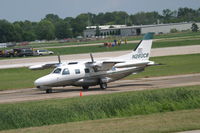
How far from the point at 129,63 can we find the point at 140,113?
15.4 meters

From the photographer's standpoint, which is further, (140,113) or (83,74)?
(83,74)

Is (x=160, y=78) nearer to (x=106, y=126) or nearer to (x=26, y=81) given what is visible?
(x=26, y=81)

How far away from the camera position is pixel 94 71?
3753 centimetres

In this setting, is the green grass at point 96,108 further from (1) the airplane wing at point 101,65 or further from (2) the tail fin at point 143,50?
(2) the tail fin at point 143,50

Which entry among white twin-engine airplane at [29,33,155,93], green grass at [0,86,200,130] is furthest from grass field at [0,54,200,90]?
green grass at [0,86,200,130]

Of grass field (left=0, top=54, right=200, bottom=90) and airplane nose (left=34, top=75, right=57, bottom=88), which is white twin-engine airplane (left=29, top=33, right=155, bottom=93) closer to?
airplane nose (left=34, top=75, right=57, bottom=88)

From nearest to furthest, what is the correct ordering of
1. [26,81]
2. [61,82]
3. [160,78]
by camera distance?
[61,82] → [160,78] → [26,81]

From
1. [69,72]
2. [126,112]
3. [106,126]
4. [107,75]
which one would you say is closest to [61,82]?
[69,72]

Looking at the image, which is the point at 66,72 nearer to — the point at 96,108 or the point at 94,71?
the point at 94,71


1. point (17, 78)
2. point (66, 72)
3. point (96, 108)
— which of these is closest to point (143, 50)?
point (66, 72)

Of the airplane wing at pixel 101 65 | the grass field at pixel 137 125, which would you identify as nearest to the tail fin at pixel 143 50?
the airplane wing at pixel 101 65

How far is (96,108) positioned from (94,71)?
1514 centimetres

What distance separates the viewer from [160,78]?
42.6 meters

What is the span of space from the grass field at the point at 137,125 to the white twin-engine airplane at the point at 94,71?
1527 cm
